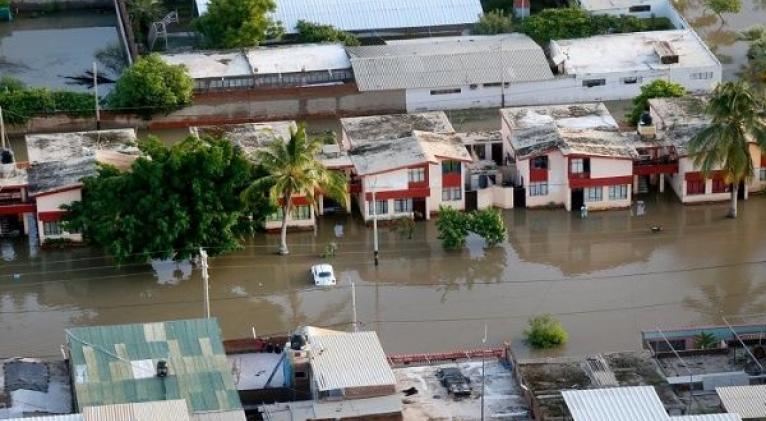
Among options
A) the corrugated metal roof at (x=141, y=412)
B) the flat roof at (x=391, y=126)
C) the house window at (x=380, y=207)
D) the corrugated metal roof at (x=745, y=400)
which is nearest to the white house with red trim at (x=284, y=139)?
the house window at (x=380, y=207)

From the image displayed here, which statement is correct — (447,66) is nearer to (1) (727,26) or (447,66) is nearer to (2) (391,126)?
(2) (391,126)

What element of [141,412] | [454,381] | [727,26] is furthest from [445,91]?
[141,412]

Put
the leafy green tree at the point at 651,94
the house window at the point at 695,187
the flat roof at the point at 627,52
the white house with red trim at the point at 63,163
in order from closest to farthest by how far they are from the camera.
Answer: the white house with red trim at the point at 63,163 < the house window at the point at 695,187 < the leafy green tree at the point at 651,94 < the flat roof at the point at 627,52

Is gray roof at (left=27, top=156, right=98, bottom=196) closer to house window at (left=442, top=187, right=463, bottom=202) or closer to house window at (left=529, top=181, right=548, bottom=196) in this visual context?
house window at (left=442, top=187, right=463, bottom=202)

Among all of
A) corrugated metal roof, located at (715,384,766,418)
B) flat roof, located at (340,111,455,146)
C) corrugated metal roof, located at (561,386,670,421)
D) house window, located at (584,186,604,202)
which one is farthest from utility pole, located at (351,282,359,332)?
corrugated metal roof, located at (715,384,766,418)

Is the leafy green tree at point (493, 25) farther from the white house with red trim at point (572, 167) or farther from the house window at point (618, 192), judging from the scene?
the house window at point (618, 192)
